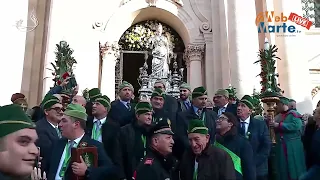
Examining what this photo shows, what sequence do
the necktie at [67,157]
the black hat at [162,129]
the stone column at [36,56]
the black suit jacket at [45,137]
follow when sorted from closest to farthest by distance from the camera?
the necktie at [67,157], the black hat at [162,129], the black suit jacket at [45,137], the stone column at [36,56]

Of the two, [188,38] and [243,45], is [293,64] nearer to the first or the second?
[243,45]

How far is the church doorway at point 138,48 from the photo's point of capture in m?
15.0

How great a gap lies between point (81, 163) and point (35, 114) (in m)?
3.67

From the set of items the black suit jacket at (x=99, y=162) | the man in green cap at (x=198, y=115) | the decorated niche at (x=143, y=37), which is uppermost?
the decorated niche at (x=143, y=37)

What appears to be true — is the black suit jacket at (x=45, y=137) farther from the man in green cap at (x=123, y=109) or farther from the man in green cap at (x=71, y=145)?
the man in green cap at (x=123, y=109)

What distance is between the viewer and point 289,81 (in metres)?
13.0

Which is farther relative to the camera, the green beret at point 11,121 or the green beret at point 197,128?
the green beret at point 197,128

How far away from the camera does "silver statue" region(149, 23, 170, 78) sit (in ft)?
46.1

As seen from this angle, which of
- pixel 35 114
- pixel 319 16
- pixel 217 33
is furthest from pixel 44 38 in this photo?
pixel 319 16

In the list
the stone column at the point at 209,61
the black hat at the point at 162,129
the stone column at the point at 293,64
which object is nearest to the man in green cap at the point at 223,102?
the black hat at the point at 162,129

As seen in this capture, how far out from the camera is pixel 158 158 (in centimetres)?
392

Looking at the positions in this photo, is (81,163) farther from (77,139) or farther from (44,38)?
(44,38)

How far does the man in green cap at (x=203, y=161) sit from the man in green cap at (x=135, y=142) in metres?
1.05

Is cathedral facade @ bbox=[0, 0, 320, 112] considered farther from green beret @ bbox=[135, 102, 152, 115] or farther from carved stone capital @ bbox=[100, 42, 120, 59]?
green beret @ bbox=[135, 102, 152, 115]
